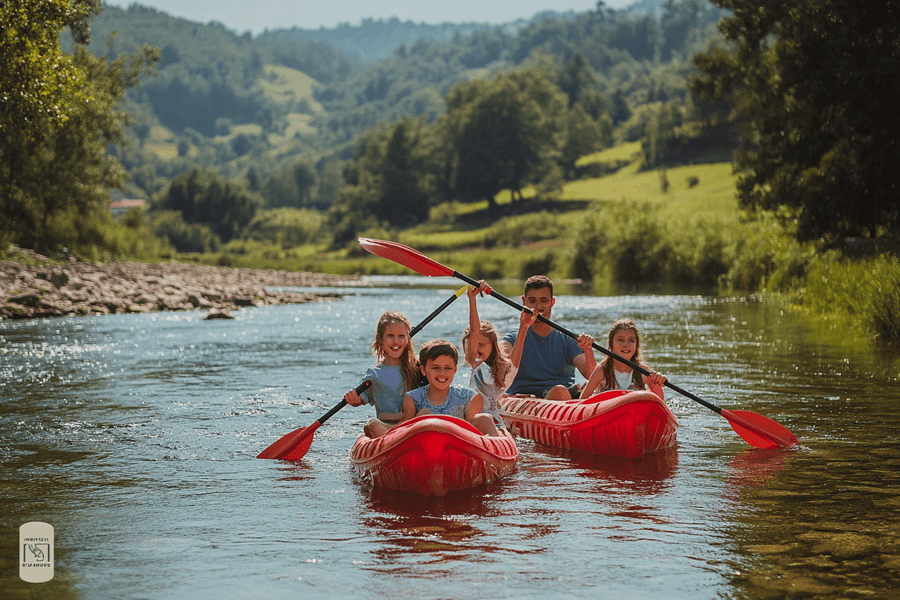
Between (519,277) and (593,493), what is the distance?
169 feet

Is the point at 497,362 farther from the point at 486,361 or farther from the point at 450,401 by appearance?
the point at 450,401

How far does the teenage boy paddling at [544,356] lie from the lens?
901cm

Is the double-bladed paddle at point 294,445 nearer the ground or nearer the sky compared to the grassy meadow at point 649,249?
nearer the ground

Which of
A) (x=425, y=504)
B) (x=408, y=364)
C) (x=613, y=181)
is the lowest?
(x=425, y=504)

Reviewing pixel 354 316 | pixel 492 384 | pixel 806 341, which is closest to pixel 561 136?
pixel 354 316

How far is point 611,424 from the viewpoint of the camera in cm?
792

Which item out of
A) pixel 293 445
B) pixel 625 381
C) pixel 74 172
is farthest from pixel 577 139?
pixel 293 445

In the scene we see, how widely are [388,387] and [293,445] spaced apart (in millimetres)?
1090

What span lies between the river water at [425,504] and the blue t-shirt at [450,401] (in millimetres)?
733

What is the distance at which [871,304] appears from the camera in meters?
16.6

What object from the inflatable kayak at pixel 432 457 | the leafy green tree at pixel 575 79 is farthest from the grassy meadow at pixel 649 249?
the leafy green tree at pixel 575 79

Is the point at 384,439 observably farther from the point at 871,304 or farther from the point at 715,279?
the point at 715,279

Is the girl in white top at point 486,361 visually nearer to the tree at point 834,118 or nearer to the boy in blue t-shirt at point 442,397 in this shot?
the boy in blue t-shirt at point 442,397

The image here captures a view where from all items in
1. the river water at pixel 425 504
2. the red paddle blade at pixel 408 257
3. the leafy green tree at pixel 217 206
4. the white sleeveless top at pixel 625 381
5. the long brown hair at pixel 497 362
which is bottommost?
the river water at pixel 425 504
